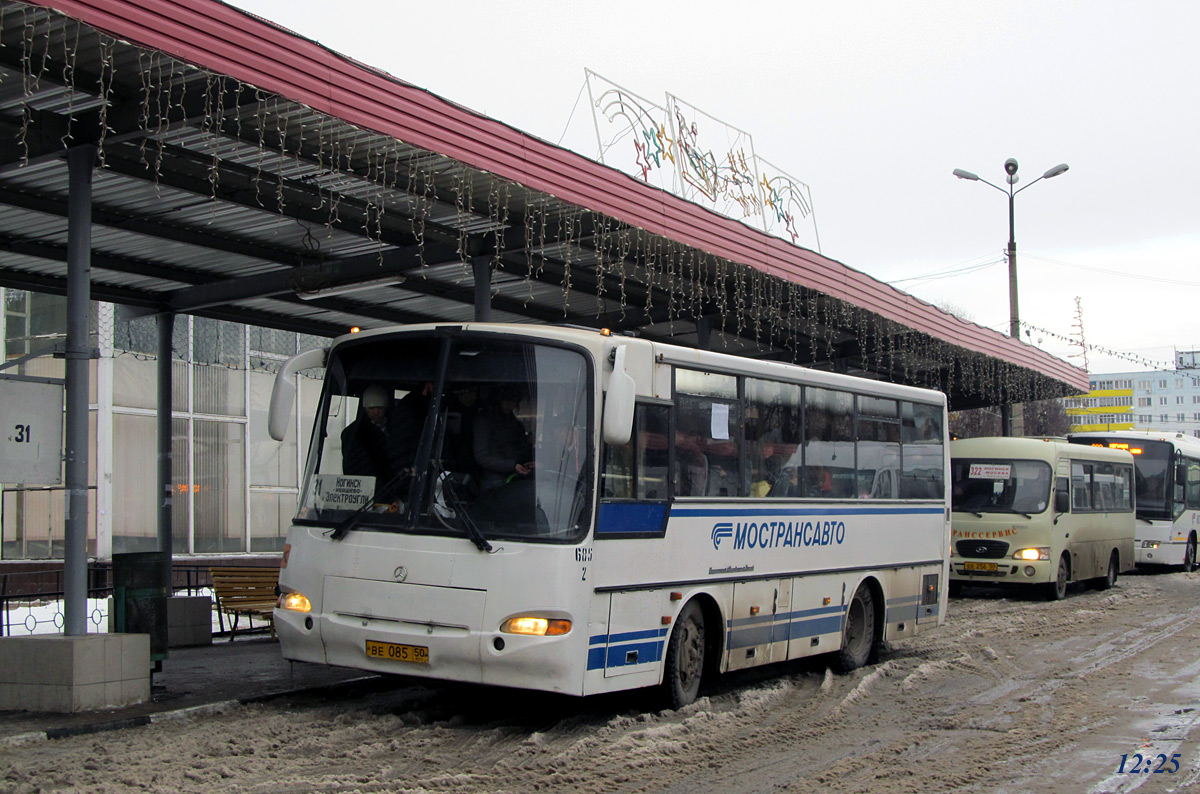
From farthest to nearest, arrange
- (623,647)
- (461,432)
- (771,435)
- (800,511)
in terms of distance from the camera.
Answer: (800,511), (771,435), (623,647), (461,432)

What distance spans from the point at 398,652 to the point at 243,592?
703 centimetres

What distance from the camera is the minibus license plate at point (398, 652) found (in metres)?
8.45

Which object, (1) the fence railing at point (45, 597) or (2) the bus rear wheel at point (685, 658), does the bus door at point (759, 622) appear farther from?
(1) the fence railing at point (45, 597)

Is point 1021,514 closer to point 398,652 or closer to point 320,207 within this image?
point 320,207

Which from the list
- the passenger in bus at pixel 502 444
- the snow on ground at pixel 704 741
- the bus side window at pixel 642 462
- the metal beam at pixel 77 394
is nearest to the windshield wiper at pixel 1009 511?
the snow on ground at pixel 704 741

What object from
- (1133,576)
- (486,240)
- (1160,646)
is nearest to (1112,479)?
(1133,576)

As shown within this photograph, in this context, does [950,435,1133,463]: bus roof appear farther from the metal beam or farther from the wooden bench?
the metal beam

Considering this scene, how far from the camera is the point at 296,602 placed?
9.08 metres

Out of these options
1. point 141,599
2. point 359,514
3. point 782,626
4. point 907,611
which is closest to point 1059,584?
point 907,611

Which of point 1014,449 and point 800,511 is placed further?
point 1014,449

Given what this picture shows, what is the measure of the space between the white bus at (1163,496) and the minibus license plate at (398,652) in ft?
74.8

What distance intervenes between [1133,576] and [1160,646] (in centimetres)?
1516

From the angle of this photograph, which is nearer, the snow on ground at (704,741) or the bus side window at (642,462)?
the snow on ground at (704,741)

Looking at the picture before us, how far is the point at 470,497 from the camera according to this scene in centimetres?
862
